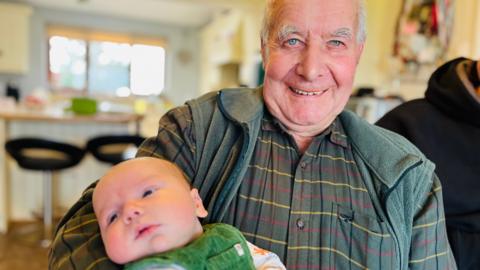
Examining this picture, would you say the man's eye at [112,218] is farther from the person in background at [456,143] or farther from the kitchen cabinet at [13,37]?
the kitchen cabinet at [13,37]

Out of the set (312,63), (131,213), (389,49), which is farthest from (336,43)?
(389,49)

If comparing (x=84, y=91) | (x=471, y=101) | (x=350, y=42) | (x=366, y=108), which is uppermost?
(x=350, y=42)

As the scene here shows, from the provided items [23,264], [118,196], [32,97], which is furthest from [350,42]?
[32,97]

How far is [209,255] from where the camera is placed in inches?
31.0

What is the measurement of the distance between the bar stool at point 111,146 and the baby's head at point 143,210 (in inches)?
97.8

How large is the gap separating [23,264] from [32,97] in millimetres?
1582

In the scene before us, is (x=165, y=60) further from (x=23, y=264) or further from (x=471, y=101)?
(x=471, y=101)

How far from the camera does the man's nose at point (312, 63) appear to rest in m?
0.98

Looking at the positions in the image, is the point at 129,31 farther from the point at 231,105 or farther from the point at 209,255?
the point at 209,255

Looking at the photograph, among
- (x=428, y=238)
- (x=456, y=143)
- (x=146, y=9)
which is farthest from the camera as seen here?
(x=146, y=9)

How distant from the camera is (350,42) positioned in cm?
102

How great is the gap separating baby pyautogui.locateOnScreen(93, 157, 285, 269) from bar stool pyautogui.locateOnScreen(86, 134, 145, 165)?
2.49 meters

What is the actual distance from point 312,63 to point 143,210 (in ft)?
1.68

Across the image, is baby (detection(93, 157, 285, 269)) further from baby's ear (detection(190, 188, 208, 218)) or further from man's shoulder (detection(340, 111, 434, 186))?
man's shoulder (detection(340, 111, 434, 186))
